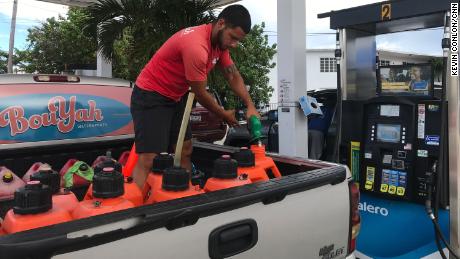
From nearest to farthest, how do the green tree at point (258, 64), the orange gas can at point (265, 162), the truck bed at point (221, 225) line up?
the truck bed at point (221, 225) < the orange gas can at point (265, 162) < the green tree at point (258, 64)

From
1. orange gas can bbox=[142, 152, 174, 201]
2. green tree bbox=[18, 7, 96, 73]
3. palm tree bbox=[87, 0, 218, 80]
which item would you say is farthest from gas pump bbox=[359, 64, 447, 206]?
green tree bbox=[18, 7, 96, 73]

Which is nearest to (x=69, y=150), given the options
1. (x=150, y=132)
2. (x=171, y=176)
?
(x=150, y=132)

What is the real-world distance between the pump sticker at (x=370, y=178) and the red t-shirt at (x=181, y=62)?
1744 millimetres

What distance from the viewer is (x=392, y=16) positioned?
3.82 meters

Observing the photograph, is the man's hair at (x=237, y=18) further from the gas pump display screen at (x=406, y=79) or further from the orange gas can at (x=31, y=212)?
the gas pump display screen at (x=406, y=79)

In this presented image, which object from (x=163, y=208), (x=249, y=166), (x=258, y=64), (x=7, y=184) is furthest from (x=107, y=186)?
(x=258, y=64)

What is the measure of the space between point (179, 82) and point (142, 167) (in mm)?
685

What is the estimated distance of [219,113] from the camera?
2846 mm

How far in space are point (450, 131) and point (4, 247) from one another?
3.24 m

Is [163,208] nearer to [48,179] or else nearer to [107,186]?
[107,186]

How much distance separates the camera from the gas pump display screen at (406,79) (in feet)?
12.6

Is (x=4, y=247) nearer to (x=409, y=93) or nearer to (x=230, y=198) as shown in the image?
(x=230, y=198)

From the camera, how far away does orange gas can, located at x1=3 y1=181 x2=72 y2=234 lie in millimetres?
1538

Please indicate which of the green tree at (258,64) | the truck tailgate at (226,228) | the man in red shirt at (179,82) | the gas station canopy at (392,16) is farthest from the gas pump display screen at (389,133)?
the green tree at (258,64)
